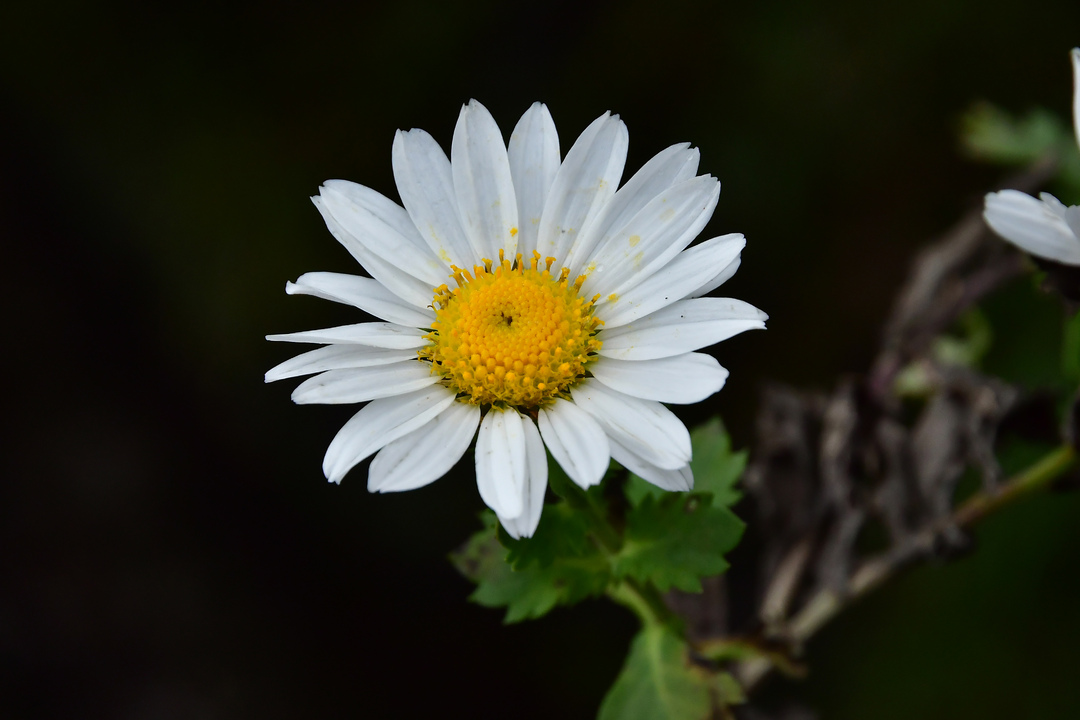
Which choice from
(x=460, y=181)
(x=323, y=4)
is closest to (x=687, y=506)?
(x=460, y=181)

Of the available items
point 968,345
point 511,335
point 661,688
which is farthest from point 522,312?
point 968,345

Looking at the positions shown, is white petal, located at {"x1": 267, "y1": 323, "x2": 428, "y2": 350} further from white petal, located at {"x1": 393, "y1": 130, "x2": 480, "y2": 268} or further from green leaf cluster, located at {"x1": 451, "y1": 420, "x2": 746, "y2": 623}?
green leaf cluster, located at {"x1": 451, "y1": 420, "x2": 746, "y2": 623}

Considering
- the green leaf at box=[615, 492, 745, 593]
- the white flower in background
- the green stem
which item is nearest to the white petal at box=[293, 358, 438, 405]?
the green leaf at box=[615, 492, 745, 593]

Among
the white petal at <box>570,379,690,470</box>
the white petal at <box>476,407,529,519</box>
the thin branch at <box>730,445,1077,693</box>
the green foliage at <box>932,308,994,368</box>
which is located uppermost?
the white petal at <box>476,407,529,519</box>

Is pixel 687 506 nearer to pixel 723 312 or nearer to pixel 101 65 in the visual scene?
pixel 723 312

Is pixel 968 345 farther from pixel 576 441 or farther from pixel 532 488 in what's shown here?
pixel 532 488

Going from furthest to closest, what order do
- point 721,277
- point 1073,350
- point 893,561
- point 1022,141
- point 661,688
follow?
point 1022,141 < point 893,561 < point 1073,350 < point 661,688 < point 721,277
